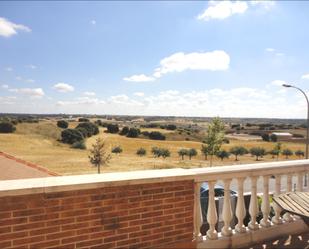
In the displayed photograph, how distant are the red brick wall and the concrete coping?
0.18ft

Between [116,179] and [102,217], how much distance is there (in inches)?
15.5

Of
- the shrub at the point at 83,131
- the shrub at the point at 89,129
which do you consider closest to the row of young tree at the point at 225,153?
the shrub at the point at 83,131

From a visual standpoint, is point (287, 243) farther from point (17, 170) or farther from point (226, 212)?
point (17, 170)

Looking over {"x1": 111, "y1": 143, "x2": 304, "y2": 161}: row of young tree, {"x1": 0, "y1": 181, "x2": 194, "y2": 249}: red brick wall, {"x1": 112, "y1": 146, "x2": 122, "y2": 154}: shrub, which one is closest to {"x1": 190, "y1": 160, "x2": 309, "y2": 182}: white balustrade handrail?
{"x1": 0, "y1": 181, "x2": 194, "y2": 249}: red brick wall

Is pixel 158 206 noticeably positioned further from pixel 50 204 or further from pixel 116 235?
pixel 50 204

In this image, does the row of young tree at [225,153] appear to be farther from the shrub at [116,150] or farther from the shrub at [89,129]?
the shrub at [89,129]

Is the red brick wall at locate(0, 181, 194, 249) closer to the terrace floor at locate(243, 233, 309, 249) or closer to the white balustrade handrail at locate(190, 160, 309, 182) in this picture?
the white balustrade handrail at locate(190, 160, 309, 182)

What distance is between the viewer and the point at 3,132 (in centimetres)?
8550

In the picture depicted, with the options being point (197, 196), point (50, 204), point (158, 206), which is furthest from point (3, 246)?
point (197, 196)

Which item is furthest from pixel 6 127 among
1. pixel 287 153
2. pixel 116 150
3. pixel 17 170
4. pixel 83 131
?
pixel 17 170

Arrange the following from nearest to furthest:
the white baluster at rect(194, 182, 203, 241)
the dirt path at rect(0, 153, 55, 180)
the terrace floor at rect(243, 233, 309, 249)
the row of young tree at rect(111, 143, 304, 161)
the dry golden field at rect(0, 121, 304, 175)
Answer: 1. the white baluster at rect(194, 182, 203, 241)
2. the terrace floor at rect(243, 233, 309, 249)
3. the dirt path at rect(0, 153, 55, 180)
4. the dry golden field at rect(0, 121, 304, 175)
5. the row of young tree at rect(111, 143, 304, 161)

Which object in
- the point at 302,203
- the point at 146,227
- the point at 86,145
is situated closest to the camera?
the point at 146,227

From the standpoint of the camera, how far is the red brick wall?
288 cm

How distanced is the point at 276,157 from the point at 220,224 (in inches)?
2554
